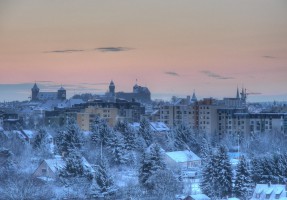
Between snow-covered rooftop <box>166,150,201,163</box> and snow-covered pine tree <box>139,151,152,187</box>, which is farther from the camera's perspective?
snow-covered rooftop <box>166,150,201,163</box>

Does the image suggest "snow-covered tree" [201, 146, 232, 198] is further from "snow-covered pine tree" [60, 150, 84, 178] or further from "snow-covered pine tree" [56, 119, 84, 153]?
"snow-covered pine tree" [56, 119, 84, 153]

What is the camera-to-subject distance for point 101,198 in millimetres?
10391

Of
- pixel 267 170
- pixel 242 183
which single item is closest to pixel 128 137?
pixel 267 170

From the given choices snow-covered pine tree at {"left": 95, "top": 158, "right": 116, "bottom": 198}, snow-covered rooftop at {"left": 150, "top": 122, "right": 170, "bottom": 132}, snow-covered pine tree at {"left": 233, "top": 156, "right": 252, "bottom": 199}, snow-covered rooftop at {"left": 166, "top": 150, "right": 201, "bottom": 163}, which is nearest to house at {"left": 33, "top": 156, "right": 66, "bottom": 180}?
snow-covered pine tree at {"left": 95, "top": 158, "right": 116, "bottom": 198}

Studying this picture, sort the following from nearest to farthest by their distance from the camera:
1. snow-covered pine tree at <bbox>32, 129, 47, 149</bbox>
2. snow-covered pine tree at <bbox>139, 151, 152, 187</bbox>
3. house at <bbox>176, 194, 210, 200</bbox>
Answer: house at <bbox>176, 194, 210, 200</bbox> < snow-covered pine tree at <bbox>139, 151, 152, 187</bbox> < snow-covered pine tree at <bbox>32, 129, 47, 149</bbox>

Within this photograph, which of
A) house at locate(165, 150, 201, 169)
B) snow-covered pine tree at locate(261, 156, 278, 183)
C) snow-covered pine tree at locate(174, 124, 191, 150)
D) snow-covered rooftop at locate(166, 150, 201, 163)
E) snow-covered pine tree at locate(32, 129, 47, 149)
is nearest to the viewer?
snow-covered pine tree at locate(261, 156, 278, 183)

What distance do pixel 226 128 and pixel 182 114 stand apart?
1649 millimetres

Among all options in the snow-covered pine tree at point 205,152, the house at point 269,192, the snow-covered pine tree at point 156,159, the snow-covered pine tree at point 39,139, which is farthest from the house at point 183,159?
the house at point 269,192

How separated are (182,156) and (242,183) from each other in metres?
3.79

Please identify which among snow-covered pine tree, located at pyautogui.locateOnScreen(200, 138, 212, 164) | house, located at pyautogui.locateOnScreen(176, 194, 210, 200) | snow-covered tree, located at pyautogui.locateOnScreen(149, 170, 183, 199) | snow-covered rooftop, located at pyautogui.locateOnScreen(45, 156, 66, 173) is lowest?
house, located at pyautogui.locateOnScreen(176, 194, 210, 200)

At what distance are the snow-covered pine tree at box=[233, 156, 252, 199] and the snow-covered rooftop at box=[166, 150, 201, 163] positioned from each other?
2.99m

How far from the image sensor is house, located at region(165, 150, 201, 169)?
1401 cm

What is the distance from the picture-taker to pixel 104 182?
1060 cm

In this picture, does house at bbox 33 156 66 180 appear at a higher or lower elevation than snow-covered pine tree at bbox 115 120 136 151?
lower
